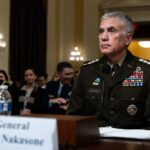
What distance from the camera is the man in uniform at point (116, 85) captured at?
6.97 feet

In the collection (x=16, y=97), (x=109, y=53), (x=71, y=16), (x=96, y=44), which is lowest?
(x=16, y=97)

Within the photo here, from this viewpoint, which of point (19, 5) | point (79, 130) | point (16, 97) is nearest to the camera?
point (79, 130)

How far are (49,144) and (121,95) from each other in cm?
102

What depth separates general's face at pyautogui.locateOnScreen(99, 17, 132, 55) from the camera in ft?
7.11

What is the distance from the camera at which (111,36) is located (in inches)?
86.0

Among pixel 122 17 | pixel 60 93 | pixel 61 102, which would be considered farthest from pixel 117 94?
pixel 60 93

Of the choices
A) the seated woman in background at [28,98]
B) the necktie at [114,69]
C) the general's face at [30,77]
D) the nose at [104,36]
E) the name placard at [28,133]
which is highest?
the nose at [104,36]

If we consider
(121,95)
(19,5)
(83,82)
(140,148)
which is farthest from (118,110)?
(19,5)

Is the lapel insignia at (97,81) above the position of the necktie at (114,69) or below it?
below

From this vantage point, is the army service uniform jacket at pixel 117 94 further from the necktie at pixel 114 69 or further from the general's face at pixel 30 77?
the general's face at pixel 30 77

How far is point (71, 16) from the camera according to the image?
13.5m

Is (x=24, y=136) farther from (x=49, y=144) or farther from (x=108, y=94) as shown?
(x=108, y=94)

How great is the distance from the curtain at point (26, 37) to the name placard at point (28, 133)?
35.8ft

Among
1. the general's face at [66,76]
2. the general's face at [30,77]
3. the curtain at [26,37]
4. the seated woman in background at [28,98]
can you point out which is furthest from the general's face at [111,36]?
the curtain at [26,37]
